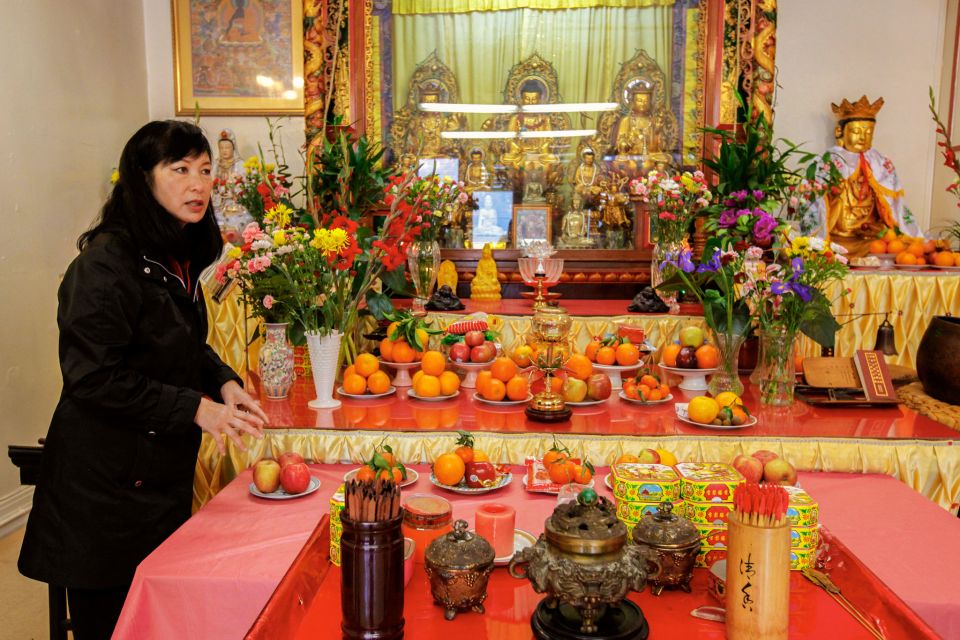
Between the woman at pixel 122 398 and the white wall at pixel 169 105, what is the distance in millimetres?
3963

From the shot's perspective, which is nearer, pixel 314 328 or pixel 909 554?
pixel 909 554

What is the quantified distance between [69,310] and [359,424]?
2.65 ft

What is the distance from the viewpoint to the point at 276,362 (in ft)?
7.66

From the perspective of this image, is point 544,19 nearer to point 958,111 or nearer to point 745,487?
point 958,111

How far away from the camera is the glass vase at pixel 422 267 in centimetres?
371

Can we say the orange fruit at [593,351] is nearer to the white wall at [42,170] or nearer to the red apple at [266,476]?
the red apple at [266,476]

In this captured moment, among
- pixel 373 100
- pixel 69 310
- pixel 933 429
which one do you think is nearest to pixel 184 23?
pixel 373 100

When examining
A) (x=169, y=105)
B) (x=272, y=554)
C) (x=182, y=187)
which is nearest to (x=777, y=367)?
(x=272, y=554)

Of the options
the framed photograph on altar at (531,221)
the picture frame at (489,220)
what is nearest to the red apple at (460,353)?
the framed photograph on altar at (531,221)

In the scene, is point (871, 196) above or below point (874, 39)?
below

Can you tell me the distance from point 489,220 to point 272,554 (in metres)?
4.42

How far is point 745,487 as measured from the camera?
3.39 ft

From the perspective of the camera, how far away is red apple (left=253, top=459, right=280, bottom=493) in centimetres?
177

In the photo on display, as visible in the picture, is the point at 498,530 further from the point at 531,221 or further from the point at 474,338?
the point at 531,221
